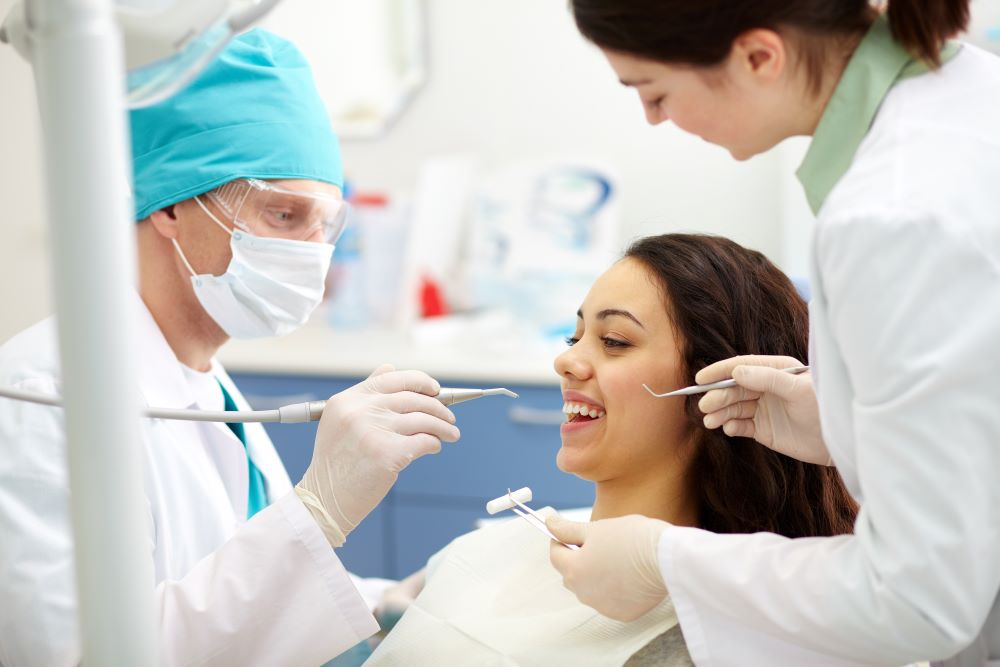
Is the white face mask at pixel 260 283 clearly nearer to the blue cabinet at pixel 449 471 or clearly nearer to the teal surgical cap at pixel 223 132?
the teal surgical cap at pixel 223 132

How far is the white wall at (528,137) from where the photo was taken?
276cm

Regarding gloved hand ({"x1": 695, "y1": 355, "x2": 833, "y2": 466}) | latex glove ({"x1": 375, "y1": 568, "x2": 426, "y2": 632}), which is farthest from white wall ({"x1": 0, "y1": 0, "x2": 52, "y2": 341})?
gloved hand ({"x1": 695, "y1": 355, "x2": 833, "y2": 466})

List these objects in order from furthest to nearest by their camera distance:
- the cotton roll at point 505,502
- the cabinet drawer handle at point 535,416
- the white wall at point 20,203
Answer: the white wall at point 20,203 → the cabinet drawer handle at point 535,416 → the cotton roll at point 505,502

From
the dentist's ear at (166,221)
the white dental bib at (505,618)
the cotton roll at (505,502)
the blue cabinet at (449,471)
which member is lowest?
the blue cabinet at (449,471)

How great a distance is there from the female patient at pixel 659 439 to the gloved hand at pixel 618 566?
0.87ft

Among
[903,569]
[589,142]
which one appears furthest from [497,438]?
[903,569]

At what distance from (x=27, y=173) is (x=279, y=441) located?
997 mm

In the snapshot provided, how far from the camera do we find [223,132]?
1414 mm

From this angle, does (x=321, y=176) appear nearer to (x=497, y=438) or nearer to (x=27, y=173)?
(x=497, y=438)

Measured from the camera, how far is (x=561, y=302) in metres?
2.76

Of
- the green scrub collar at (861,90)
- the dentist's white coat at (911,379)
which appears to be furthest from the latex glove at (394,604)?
the green scrub collar at (861,90)

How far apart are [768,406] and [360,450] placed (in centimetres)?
49

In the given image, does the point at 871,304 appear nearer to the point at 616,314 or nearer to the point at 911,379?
the point at 911,379

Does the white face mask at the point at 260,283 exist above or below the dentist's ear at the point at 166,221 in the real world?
below
